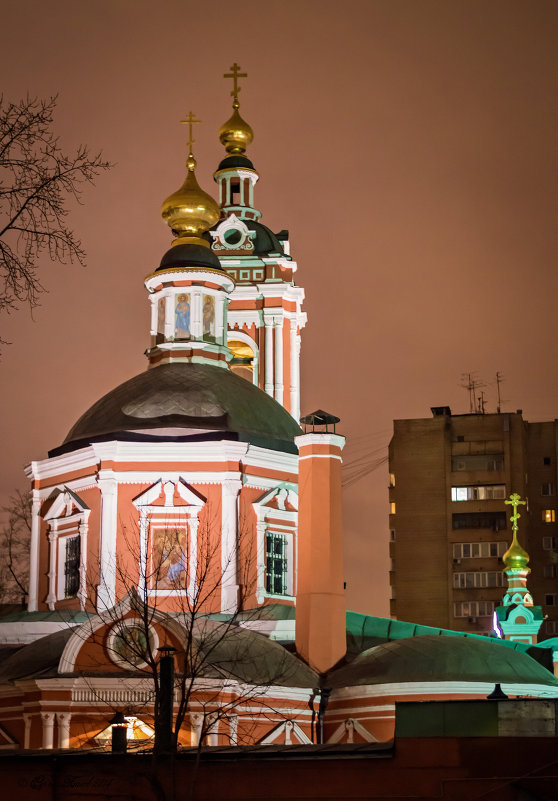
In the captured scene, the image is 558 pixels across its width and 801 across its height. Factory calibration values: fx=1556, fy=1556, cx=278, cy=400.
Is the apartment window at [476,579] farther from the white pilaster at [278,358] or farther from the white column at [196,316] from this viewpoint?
the white column at [196,316]

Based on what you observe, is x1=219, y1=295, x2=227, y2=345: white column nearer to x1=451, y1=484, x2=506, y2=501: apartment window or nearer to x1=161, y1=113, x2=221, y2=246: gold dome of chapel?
x1=161, y1=113, x2=221, y2=246: gold dome of chapel

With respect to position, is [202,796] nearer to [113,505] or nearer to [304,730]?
[304,730]

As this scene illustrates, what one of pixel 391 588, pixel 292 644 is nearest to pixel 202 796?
pixel 292 644

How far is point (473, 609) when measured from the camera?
62.8 m

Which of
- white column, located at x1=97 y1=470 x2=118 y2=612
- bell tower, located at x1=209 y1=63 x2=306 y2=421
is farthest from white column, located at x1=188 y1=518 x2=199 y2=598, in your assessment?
bell tower, located at x1=209 y1=63 x2=306 y2=421

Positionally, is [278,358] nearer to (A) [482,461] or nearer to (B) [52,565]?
(B) [52,565]

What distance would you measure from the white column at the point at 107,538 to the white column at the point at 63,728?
15.8 ft

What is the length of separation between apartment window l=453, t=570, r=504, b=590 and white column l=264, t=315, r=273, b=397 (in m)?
19.8

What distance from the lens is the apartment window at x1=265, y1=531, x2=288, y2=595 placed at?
32.2 meters

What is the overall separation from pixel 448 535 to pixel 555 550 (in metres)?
4.54

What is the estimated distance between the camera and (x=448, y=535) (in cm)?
6456

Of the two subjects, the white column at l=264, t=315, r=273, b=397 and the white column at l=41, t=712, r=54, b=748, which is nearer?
the white column at l=41, t=712, r=54, b=748

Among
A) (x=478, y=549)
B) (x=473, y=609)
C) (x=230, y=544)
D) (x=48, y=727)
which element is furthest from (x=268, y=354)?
(x=48, y=727)

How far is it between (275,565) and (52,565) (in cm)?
472
